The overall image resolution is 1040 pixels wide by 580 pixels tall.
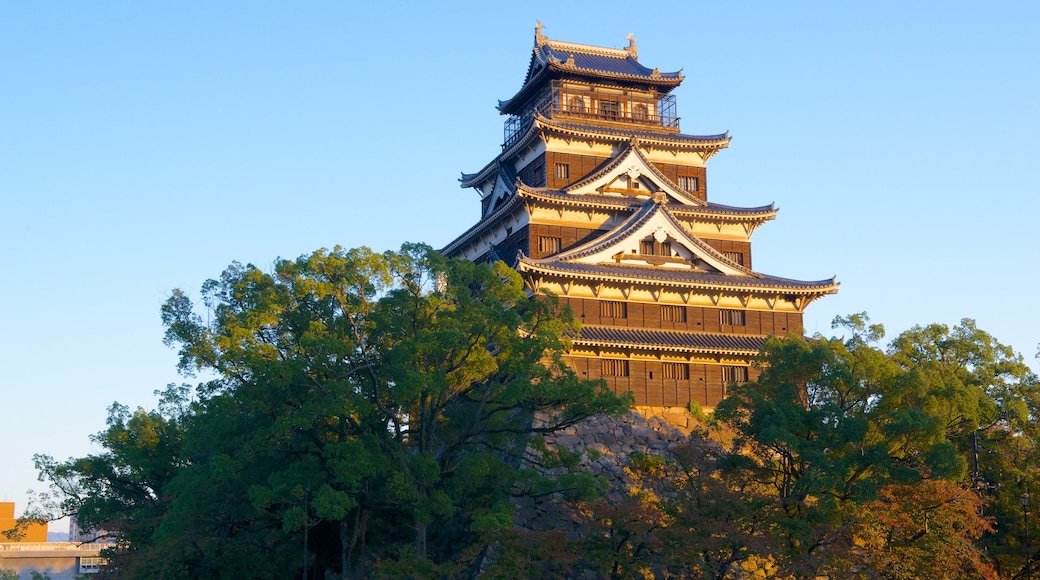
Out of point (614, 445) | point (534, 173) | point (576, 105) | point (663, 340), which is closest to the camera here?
point (614, 445)

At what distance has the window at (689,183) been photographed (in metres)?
41.8

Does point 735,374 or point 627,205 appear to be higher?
point 627,205

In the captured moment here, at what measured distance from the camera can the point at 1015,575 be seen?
2947 cm

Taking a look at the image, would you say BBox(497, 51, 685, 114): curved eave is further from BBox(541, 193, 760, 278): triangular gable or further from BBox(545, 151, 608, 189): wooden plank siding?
BBox(541, 193, 760, 278): triangular gable

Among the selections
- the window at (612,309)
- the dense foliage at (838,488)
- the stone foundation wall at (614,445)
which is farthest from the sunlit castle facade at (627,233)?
the dense foliage at (838,488)

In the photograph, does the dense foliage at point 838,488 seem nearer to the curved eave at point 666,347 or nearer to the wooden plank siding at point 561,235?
the curved eave at point 666,347

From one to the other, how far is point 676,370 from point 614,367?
2.12 metres

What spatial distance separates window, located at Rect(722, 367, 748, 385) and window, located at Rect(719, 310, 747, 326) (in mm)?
1749

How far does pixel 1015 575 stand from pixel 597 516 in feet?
39.5

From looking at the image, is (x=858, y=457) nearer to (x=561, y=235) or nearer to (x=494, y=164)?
(x=561, y=235)

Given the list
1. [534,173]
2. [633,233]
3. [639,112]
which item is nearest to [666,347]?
[633,233]

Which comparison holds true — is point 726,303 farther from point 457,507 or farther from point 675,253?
point 457,507

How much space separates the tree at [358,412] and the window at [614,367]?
19.3 ft

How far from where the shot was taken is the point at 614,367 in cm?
3422
